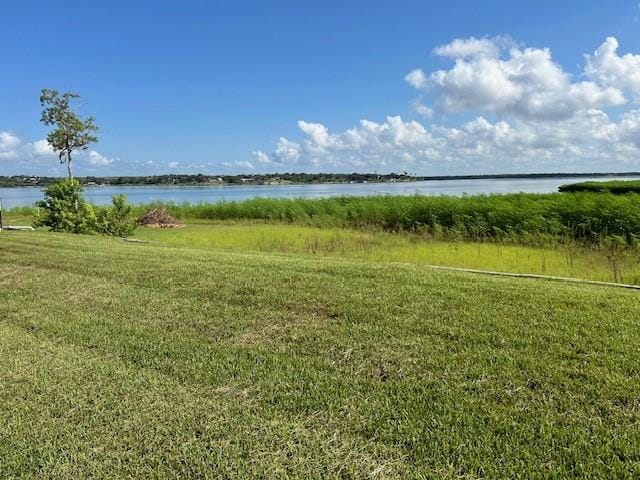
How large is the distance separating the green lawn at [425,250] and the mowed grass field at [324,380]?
357 cm

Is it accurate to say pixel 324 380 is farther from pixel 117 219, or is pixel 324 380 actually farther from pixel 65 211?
pixel 117 219

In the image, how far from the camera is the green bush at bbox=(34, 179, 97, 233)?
41.9 feet

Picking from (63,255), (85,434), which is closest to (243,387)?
(85,434)

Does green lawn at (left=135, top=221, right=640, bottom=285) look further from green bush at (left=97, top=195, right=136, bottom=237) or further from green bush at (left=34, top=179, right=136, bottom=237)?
green bush at (left=34, top=179, right=136, bottom=237)

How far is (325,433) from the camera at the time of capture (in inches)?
98.9

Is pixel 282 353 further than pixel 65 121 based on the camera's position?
No

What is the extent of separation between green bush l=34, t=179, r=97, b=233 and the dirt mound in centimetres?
524

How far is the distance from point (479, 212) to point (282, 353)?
40.0 feet

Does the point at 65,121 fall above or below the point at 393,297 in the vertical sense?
above

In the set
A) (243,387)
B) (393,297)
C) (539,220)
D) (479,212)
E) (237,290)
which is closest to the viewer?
(243,387)

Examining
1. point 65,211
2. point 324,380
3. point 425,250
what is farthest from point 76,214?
point 324,380

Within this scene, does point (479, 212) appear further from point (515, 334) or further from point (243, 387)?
point (243, 387)

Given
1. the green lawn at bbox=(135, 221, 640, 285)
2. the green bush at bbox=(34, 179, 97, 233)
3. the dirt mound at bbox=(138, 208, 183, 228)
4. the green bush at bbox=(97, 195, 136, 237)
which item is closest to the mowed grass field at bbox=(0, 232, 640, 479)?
the green lawn at bbox=(135, 221, 640, 285)

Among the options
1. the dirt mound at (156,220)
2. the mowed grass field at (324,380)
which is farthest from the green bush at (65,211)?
the mowed grass field at (324,380)
